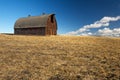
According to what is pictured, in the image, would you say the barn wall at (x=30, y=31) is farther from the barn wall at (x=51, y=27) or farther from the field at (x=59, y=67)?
the field at (x=59, y=67)

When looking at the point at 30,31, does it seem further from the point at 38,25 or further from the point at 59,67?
the point at 59,67

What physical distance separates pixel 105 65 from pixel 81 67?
6.01 feet

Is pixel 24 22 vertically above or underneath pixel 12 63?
above

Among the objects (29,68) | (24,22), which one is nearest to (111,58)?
(29,68)

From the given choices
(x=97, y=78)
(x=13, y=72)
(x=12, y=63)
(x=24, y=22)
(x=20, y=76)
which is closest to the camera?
(x=97, y=78)

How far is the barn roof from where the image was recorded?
4421cm

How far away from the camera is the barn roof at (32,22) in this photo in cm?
4421

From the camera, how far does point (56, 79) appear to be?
10.2 metres

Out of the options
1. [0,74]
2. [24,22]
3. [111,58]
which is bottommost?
[0,74]

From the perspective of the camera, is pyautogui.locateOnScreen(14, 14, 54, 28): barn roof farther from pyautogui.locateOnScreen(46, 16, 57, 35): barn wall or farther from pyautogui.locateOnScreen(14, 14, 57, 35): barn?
pyautogui.locateOnScreen(46, 16, 57, 35): barn wall

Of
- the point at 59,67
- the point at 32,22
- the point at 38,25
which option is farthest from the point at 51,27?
the point at 59,67

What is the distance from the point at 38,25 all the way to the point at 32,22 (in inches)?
129

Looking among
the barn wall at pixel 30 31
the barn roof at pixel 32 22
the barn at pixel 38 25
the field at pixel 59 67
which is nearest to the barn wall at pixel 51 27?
the barn at pixel 38 25

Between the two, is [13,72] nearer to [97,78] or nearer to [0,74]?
[0,74]
